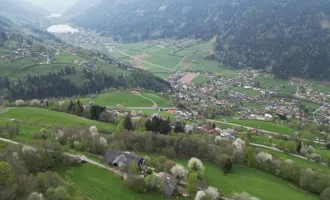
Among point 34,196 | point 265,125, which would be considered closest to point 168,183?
point 34,196

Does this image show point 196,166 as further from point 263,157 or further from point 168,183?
point 263,157

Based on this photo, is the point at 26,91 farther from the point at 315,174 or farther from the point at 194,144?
the point at 315,174

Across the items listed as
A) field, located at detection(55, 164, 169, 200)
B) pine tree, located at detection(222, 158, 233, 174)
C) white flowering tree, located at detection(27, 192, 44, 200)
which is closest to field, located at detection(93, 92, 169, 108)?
pine tree, located at detection(222, 158, 233, 174)

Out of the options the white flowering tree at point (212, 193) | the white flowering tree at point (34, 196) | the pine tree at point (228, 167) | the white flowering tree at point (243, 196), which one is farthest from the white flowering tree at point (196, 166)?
the white flowering tree at point (34, 196)

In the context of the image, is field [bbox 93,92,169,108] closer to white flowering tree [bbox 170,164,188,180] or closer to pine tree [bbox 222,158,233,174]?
pine tree [bbox 222,158,233,174]

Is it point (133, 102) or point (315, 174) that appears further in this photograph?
point (133, 102)

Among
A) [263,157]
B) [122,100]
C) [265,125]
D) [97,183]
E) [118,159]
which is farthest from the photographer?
[122,100]

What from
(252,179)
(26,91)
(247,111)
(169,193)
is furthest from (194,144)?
(26,91)

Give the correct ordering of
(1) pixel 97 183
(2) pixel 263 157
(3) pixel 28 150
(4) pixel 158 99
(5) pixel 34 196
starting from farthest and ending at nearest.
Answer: (4) pixel 158 99 → (2) pixel 263 157 → (1) pixel 97 183 → (3) pixel 28 150 → (5) pixel 34 196
